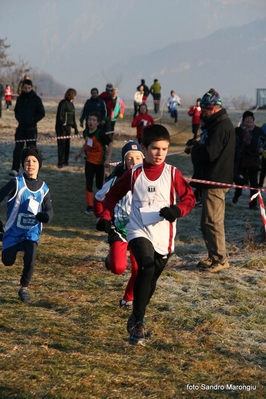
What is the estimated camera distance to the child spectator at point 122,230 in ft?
21.4

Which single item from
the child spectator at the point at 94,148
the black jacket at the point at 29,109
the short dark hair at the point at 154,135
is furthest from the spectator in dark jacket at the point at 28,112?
the short dark hair at the point at 154,135

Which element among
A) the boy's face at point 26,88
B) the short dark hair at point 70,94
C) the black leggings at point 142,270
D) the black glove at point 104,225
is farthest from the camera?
the short dark hair at point 70,94

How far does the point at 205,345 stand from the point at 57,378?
55.4 inches

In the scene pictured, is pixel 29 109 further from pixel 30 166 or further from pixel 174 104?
pixel 174 104

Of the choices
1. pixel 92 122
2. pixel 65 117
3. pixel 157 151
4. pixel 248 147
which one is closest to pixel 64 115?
pixel 65 117

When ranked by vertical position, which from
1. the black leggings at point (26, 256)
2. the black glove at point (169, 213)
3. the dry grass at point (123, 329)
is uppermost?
the black glove at point (169, 213)

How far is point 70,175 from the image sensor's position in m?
17.2

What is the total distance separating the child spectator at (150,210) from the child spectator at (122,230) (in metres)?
0.78

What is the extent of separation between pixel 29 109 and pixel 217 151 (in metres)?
7.10

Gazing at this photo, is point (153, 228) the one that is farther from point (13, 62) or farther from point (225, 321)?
point (13, 62)

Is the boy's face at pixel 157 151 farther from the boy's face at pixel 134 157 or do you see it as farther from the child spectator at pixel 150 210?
the boy's face at pixel 134 157

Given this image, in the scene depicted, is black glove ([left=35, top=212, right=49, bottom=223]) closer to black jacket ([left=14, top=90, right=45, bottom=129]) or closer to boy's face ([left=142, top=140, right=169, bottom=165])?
boy's face ([left=142, top=140, right=169, bottom=165])

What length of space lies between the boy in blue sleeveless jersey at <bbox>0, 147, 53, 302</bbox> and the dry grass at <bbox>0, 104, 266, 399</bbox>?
39 centimetres

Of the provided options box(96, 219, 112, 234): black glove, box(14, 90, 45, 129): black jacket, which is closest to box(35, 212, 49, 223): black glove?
box(96, 219, 112, 234): black glove
